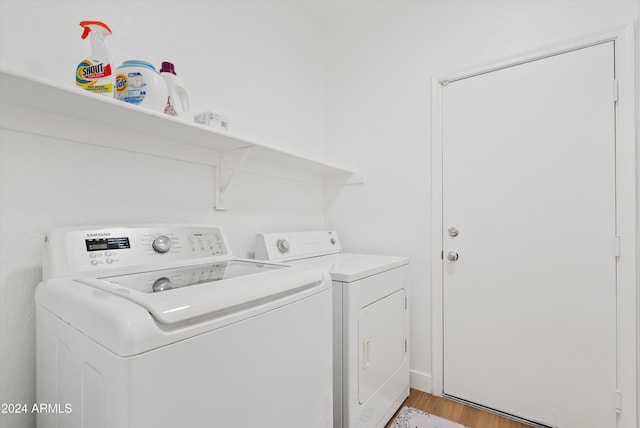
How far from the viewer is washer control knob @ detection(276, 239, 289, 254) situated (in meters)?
1.75

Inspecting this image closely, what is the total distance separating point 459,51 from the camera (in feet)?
6.38

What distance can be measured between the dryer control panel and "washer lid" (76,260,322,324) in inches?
4.6

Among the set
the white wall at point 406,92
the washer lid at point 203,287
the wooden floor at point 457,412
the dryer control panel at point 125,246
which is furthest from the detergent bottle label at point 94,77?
the wooden floor at point 457,412

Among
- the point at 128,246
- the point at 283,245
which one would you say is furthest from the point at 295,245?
the point at 128,246

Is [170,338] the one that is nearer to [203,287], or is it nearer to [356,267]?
[203,287]

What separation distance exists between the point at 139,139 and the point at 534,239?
2.05 metres

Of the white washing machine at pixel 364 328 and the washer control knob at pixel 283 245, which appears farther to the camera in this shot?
the washer control knob at pixel 283 245

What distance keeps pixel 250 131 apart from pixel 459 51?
4.64ft

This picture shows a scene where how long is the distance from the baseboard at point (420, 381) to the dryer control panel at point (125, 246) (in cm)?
151

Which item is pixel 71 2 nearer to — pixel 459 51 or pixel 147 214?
pixel 147 214

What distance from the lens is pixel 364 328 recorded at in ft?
4.70

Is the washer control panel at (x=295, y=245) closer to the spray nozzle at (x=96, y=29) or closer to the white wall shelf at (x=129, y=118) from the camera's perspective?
the white wall shelf at (x=129, y=118)

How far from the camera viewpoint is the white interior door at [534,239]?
1.54 meters

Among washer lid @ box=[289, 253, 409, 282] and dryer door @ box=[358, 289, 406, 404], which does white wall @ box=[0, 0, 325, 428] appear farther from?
dryer door @ box=[358, 289, 406, 404]
